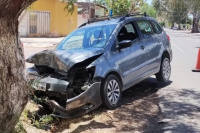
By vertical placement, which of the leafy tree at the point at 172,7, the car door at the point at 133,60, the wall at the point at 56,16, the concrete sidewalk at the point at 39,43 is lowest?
the concrete sidewalk at the point at 39,43

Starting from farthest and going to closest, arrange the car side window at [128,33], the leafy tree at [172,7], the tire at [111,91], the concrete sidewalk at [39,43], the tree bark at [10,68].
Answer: the leafy tree at [172,7] < the concrete sidewalk at [39,43] < the car side window at [128,33] < the tire at [111,91] < the tree bark at [10,68]

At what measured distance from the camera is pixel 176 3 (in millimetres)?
65312

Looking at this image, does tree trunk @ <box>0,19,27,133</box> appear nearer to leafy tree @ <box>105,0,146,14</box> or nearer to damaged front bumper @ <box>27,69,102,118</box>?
damaged front bumper @ <box>27,69,102,118</box>

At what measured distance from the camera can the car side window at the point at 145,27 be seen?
7.15 metres

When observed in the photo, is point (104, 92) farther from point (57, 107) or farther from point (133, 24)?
point (133, 24)

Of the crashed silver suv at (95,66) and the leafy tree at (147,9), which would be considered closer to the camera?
the crashed silver suv at (95,66)

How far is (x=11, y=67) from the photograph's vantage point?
10.9 feet

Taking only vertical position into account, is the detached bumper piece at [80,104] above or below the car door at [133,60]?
below

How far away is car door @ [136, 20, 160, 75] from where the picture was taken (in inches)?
276

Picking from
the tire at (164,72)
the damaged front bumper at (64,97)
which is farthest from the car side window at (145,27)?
the damaged front bumper at (64,97)

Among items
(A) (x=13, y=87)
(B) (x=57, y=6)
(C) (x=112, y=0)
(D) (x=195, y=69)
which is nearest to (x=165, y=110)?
(A) (x=13, y=87)

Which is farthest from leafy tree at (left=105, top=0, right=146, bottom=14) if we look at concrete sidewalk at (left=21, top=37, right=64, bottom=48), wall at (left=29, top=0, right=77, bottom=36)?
wall at (left=29, top=0, right=77, bottom=36)

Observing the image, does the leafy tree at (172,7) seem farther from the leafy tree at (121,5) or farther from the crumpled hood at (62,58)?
the crumpled hood at (62,58)

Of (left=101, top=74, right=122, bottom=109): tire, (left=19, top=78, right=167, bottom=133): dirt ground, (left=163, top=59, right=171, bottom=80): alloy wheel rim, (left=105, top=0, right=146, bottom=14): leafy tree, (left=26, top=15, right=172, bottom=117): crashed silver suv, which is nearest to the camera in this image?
(left=19, top=78, right=167, bottom=133): dirt ground
